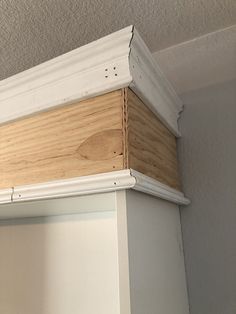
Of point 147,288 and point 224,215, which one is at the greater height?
point 224,215

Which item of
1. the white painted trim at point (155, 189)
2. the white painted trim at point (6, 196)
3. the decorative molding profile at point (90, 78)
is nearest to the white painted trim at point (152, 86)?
the decorative molding profile at point (90, 78)

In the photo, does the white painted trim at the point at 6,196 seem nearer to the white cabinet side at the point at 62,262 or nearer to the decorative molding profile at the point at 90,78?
the white cabinet side at the point at 62,262

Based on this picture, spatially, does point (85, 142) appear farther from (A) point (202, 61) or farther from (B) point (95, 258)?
(A) point (202, 61)

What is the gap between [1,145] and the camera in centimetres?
64

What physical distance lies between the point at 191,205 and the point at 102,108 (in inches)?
14.6

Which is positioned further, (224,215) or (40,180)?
(224,215)

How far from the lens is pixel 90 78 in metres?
0.54

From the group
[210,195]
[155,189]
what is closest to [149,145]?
[155,189]

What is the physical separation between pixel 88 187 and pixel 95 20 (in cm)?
51

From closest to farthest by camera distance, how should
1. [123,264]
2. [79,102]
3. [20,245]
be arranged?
[123,264], [79,102], [20,245]

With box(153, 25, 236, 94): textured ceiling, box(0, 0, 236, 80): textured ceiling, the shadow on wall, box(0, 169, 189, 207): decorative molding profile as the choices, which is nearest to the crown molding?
box(0, 169, 189, 207): decorative molding profile

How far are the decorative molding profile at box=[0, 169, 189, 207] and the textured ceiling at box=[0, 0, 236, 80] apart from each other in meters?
0.47

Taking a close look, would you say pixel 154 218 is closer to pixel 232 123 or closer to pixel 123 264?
pixel 123 264

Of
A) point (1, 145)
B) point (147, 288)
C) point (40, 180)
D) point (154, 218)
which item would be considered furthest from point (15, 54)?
point (147, 288)
